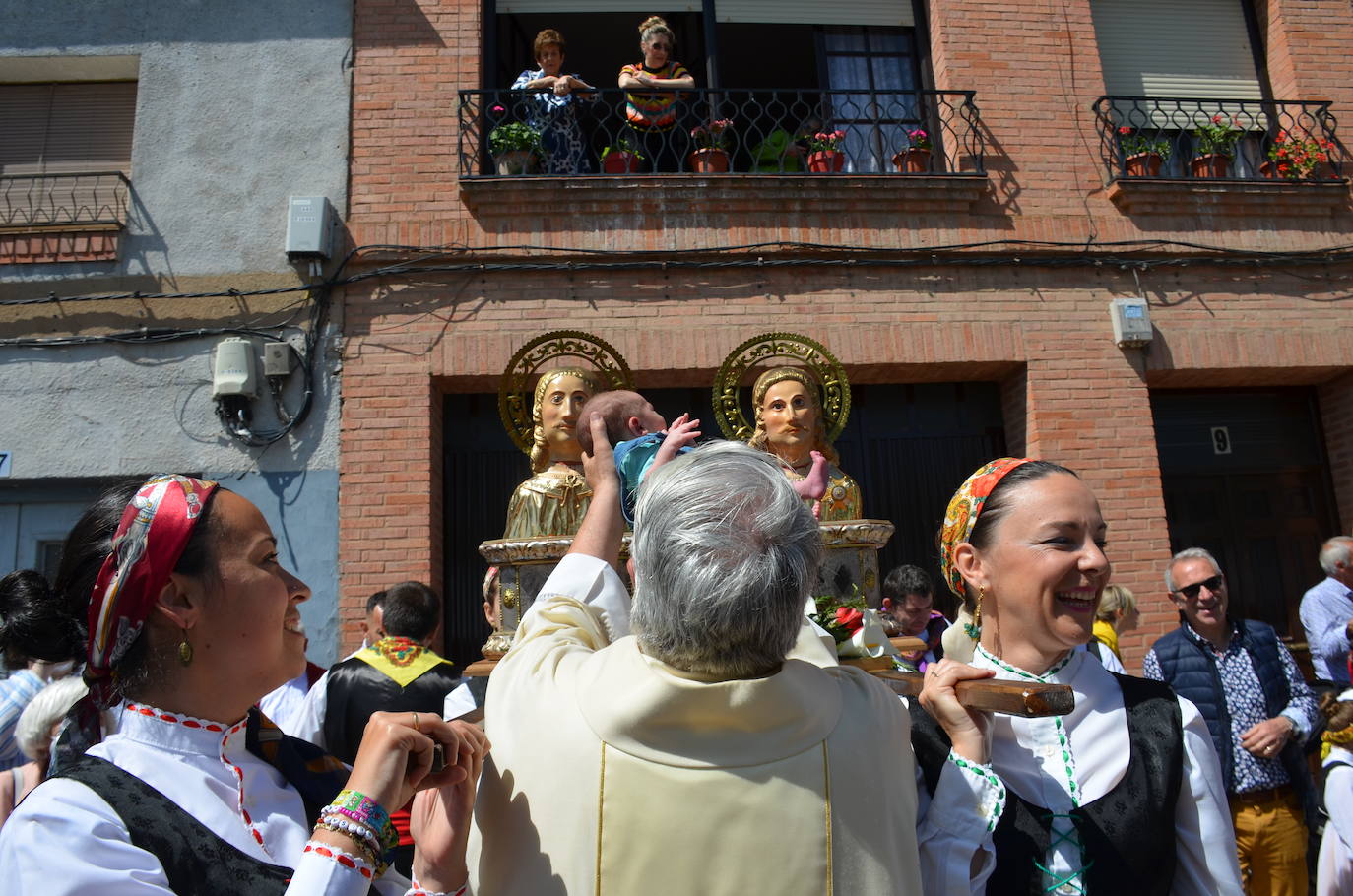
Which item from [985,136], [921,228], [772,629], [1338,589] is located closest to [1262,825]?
[1338,589]

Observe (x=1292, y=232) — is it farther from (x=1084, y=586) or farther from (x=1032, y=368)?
(x=1084, y=586)

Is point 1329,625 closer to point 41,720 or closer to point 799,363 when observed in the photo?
point 799,363

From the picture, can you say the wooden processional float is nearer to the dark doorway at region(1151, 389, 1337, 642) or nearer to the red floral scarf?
the red floral scarf

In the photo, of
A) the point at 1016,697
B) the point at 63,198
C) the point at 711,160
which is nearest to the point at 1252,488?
the point at 711,160

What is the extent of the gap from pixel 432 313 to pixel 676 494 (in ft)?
Result: 17.4

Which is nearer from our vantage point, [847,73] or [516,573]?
[516,573]

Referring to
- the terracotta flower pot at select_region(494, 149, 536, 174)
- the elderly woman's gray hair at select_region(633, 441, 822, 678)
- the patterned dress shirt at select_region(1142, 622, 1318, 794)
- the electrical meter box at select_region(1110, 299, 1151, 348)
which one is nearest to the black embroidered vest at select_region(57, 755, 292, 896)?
the elderly woman's gray hair at select_region(633, 441, 822, 678)

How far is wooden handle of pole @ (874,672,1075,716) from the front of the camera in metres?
1.40

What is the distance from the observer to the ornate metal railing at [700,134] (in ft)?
21.9

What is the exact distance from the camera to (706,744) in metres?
1.29

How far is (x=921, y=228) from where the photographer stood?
6.74 m

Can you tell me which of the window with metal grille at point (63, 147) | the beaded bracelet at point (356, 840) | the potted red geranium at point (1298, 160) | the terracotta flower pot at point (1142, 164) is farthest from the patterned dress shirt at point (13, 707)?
the potted red geranium at point (1298, 160)

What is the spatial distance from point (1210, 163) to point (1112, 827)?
693 centimetres

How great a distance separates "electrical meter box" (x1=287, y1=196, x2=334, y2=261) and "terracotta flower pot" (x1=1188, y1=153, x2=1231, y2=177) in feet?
20.7
